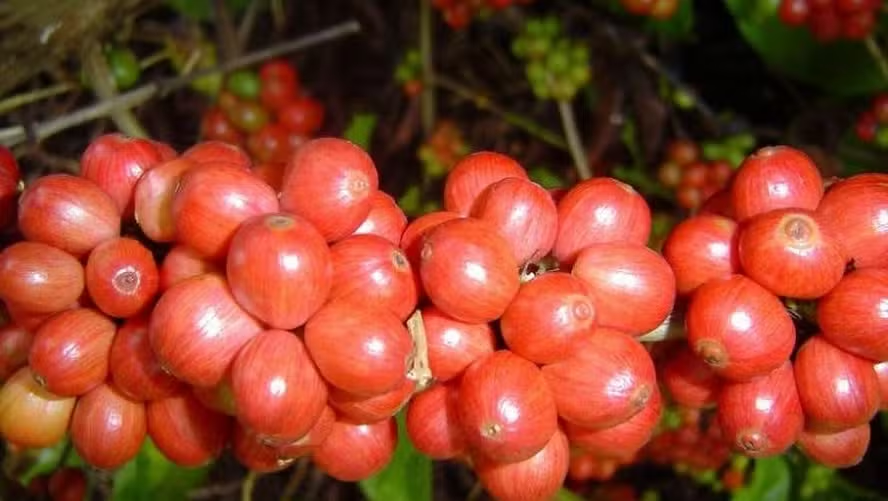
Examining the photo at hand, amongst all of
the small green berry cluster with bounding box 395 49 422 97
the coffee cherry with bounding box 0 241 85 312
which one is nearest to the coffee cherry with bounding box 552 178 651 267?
the coffee cherry with bounding box 0 241 85 312

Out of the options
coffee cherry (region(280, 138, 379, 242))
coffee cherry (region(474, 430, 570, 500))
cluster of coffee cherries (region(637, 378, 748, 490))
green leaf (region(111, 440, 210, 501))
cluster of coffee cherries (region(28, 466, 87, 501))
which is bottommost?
cluster of coffee cherries (region(637, 378, 748, 490))

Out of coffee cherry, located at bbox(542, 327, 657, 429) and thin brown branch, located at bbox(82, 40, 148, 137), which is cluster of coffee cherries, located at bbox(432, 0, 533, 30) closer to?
thin brown branch, located at bbox(82, 40, 148, 137)

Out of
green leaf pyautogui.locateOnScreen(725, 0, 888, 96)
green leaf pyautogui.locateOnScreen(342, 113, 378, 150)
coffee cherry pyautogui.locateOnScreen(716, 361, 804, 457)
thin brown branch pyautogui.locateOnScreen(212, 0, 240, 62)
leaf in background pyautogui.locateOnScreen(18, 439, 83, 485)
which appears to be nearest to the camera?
coffee cherry pyautogui.locateOnScreen(716, 361, 804, 457)

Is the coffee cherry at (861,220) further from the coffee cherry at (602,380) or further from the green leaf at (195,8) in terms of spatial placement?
the green leaf at (195,8)

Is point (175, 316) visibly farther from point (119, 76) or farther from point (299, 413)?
point (119, 76)

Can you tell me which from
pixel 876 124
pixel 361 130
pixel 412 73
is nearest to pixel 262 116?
pixel 361 130

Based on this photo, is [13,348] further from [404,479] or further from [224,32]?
[224,32]
